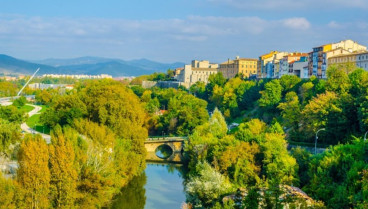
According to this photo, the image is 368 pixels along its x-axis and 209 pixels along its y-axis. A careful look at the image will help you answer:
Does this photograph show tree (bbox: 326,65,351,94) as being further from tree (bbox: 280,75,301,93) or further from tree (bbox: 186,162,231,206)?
tree (bbox: 186,162,231,206)

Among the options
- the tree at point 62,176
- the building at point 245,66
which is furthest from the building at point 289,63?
the tree at point 62,176

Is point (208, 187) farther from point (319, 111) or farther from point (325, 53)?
point (325, 53)

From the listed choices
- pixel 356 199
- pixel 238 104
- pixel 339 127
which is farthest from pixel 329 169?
pixel 238 104

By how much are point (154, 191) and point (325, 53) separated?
133ft

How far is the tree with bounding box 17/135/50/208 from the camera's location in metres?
22.2

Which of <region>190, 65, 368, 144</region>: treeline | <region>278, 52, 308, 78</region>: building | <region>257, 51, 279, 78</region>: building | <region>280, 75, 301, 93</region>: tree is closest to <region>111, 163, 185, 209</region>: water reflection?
<region>190, 65, 368, 144</region>: treeline

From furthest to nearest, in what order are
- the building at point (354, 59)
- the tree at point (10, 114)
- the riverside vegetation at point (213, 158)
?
1. the building at point (354, 59)
2. the tree at point (10, 114)
3. the riverside vegetation at point (213, 158)

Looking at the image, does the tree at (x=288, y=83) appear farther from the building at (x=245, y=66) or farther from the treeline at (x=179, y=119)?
the building at (x=245, y=66)

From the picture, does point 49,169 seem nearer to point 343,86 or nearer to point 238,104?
point 343,86

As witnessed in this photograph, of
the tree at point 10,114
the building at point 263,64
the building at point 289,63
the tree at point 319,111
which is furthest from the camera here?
the building at point 263,64

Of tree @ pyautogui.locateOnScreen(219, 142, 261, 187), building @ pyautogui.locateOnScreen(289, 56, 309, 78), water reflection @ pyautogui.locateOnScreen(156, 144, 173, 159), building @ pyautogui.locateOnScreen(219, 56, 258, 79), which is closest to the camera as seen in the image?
tree @ pyautogui.locateOnScreen(219, 142, 261, 187)

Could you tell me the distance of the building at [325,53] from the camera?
64.6 meters

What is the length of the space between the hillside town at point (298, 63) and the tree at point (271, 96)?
30.4ft

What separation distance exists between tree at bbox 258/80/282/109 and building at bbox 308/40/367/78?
9.97 metres
